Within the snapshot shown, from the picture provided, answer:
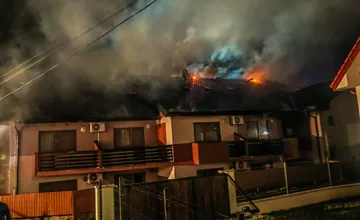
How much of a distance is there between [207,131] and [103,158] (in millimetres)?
6153

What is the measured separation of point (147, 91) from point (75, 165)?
6456 millimetres

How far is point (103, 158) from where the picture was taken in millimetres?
14367

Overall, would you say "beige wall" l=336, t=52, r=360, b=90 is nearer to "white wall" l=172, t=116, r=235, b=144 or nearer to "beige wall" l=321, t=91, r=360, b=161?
"white wall" l=172, t=116, r=235, b=144

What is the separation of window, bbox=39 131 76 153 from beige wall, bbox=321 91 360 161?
15789 mm

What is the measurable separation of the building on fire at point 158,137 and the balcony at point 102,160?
46 millimetres

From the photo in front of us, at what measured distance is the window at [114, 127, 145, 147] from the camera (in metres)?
15.6

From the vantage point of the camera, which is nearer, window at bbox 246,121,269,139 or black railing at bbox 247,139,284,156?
black railing at bbox 247,139,284,156

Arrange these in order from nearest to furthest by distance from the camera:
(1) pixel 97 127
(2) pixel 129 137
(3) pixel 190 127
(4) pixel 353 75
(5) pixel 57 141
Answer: (4) pixel 353 75 → (5) pixel 57 141 → (1) pixel 97 127 → (2) pixel 129 137 → (3) pixel 190 127

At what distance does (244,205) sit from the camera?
1005cm

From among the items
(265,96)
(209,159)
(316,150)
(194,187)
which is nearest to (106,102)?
(209,159)

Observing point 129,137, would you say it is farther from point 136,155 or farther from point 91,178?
point 91,178

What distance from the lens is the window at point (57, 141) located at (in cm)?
1417

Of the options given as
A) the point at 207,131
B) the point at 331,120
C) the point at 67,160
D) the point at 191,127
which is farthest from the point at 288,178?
the point at 67,160

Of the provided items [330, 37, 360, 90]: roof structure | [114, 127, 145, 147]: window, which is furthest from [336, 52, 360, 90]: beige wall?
[114, 127, 145, 147]: window
